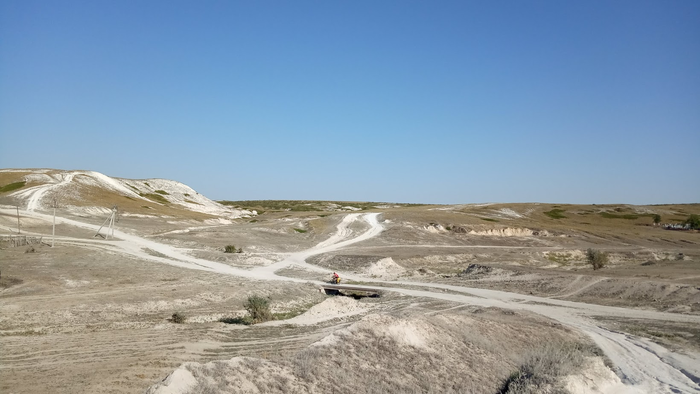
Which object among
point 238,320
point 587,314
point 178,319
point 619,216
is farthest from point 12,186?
point 619,216

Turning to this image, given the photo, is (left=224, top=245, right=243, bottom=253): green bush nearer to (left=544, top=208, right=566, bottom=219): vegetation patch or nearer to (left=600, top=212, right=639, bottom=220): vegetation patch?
(left=544, top=208, right=566, bottom=219): vegetation patch

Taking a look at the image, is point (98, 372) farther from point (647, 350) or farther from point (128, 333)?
point (647, 350)

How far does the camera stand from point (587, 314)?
84.4 feet

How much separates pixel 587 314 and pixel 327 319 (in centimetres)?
1474

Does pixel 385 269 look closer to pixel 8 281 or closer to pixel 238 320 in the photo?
pixel 238 320

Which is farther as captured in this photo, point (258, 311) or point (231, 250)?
point (231, 250)

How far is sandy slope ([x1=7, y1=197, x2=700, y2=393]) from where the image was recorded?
16188mm

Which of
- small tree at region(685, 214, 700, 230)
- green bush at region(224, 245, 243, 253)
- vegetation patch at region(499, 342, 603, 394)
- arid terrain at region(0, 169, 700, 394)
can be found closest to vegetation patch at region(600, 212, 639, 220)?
small tree at region(685, 214, 700, 230)

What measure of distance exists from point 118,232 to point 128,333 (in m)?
45.9

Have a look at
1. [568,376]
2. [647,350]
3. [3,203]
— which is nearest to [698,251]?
[647,350]

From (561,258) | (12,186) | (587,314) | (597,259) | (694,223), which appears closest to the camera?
(587,314)

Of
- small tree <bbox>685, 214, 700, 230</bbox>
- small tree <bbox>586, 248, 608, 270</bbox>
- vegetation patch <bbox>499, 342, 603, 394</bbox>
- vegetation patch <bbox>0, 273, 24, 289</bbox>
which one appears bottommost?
vegetation patch <bbox>0, 273, 24, 289</bbox>

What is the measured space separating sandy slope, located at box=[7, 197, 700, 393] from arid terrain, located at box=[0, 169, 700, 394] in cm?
10

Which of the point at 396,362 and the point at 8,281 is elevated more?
the point at 396,362
